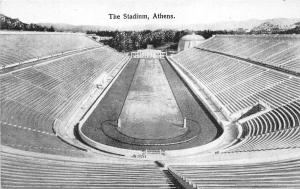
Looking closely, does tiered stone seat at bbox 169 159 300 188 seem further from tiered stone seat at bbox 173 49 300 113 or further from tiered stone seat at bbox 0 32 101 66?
tiered stone seat at bbox 0 32 101 66

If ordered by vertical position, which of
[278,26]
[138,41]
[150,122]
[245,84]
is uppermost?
[278,26]

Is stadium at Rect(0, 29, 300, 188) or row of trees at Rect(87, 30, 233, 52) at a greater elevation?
row of trees at Rect(87, 30, 233, 52)

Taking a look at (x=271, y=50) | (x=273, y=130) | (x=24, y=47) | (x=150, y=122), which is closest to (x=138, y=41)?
(x=24, y=47)

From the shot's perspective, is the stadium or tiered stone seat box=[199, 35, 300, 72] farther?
tiered stone seat box=[199, 35, 300, 72]

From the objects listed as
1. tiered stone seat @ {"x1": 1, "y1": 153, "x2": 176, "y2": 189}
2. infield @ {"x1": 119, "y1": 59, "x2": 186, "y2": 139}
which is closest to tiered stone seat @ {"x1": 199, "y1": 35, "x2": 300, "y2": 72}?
infield @ {"x1": 119, "y1": 59, "x2": 186, "y2": 139}

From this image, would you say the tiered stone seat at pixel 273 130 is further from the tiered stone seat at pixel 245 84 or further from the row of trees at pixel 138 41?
the row of trees at pixel 138 41

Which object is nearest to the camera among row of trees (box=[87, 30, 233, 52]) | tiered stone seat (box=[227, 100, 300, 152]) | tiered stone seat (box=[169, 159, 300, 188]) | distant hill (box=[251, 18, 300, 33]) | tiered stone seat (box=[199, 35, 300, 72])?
tiered stone seat (box=[169, 159, 300, 188])

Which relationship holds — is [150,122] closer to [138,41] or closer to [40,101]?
[40,101]
